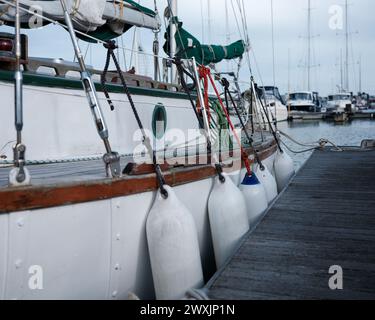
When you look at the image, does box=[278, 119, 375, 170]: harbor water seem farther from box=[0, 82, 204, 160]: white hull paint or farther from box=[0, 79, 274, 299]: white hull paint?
box=[0, 79, 274, 299]: white hull paint

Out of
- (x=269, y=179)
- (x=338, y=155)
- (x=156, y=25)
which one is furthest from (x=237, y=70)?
(x=269, y=179)

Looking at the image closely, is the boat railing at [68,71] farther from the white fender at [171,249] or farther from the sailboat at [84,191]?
the white fender at [171,249]

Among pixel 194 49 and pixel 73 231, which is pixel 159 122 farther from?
pixel 73 231

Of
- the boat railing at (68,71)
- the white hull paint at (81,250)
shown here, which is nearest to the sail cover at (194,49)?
the boat railing at (68,71)

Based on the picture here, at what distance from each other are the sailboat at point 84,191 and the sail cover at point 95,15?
19 mm

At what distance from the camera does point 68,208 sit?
7.75 feet

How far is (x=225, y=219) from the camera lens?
3.60 metres

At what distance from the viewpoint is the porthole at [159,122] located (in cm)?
547

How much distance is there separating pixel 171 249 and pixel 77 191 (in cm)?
80

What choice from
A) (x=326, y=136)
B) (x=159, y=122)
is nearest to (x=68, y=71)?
(x=159, y=122)

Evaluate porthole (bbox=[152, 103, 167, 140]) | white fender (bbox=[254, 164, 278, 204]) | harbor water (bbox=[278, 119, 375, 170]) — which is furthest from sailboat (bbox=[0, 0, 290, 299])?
harbor water (bbox=[278, 119, 375, 170])

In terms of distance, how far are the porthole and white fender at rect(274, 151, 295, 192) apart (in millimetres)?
2357

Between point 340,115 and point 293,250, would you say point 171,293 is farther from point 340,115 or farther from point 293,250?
point 340,115

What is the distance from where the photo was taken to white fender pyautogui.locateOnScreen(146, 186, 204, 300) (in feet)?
9.23
